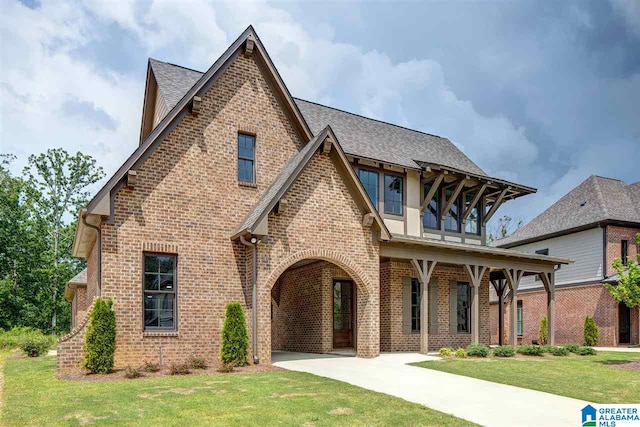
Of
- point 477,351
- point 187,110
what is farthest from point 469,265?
point 187,110

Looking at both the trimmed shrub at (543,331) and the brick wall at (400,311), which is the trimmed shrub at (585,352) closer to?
the brick wall at (400,311)

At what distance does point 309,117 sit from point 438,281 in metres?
8.04

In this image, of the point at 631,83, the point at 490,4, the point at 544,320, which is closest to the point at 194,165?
the point at 490,4

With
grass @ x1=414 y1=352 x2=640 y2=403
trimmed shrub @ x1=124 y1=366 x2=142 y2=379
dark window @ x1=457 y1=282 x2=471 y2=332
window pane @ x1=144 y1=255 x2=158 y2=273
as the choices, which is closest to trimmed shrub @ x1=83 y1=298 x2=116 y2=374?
trimmed shrub @ x1=124 y1=366 x2=142 y2=379

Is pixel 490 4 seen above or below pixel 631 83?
below

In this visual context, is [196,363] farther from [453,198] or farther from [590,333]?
[590,333]

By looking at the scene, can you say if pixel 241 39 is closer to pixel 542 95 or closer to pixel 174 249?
pixel 174 249

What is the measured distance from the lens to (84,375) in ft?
37.9

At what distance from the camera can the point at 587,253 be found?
90.4 ft

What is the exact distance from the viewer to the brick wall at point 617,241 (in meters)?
26.5

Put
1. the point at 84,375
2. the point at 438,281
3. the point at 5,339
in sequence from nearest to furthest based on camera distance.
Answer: the point at 84,375, the point at 438,281, the point at 5,339

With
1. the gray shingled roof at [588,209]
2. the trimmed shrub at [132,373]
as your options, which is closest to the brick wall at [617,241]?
the gray shingled roof at [588,209]

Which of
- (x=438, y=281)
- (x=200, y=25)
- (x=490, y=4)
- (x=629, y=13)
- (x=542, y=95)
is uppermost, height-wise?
(x=542, y=95)

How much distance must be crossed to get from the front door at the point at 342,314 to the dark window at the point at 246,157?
529 centimetres
